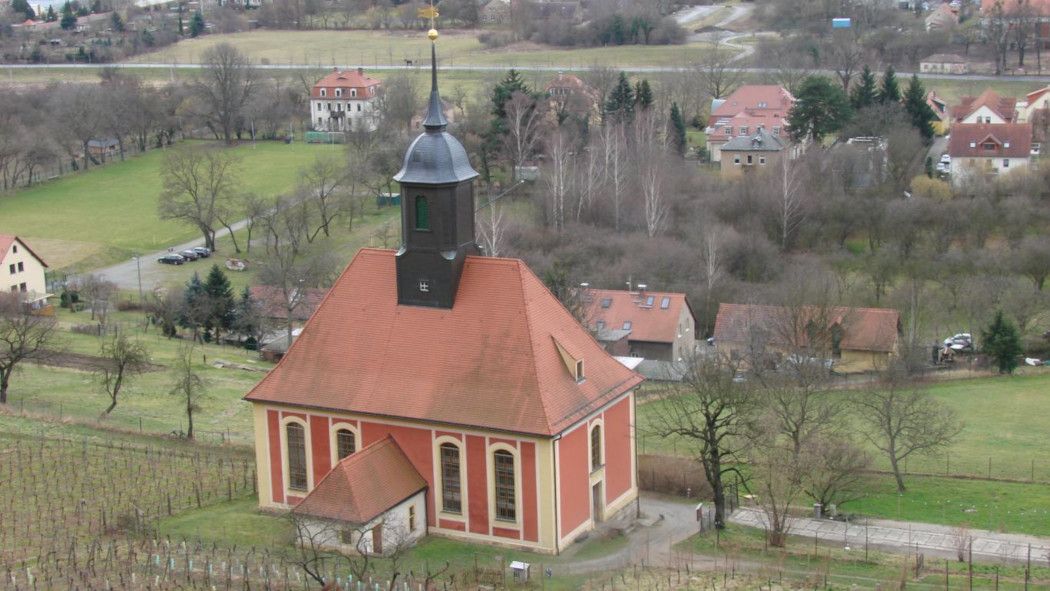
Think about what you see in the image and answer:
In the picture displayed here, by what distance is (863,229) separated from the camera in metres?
74.0

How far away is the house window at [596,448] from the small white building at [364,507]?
426 cm

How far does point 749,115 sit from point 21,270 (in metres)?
45.8

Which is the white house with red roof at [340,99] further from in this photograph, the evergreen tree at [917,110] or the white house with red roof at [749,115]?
the evergreen tree at [917,110]

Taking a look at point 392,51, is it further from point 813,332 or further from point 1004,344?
point 1004,344

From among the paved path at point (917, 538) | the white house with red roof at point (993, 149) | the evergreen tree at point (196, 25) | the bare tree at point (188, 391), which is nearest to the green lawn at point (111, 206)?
the bare tree at point (188, 391)

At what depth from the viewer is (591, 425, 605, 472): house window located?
34.9m

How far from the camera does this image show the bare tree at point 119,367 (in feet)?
154

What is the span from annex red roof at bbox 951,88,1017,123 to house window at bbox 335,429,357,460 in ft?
219

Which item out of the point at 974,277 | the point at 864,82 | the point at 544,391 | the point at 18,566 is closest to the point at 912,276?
the point at 974,277

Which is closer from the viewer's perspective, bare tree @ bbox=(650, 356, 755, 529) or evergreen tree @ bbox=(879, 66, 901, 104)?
bare tree @ bbox=(650, 356, 755, 529)

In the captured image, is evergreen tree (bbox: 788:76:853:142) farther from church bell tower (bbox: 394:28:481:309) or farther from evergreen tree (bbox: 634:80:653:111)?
church bell tower (bbox: 394:28:481:309)

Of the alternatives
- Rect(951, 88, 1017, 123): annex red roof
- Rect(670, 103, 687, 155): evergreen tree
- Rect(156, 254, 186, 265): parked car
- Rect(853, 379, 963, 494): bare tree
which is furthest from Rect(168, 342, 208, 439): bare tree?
Rect(951, 88, 1017, 123): annex red roof

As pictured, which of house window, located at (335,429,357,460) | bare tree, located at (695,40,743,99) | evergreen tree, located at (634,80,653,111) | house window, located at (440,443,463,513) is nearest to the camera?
house window, located at (440,443,463,513)

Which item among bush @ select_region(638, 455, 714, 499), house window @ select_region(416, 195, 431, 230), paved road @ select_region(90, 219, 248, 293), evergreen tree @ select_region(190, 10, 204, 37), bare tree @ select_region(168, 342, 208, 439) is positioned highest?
evergreen tree @ select_region(190, 10, 204, 37)
